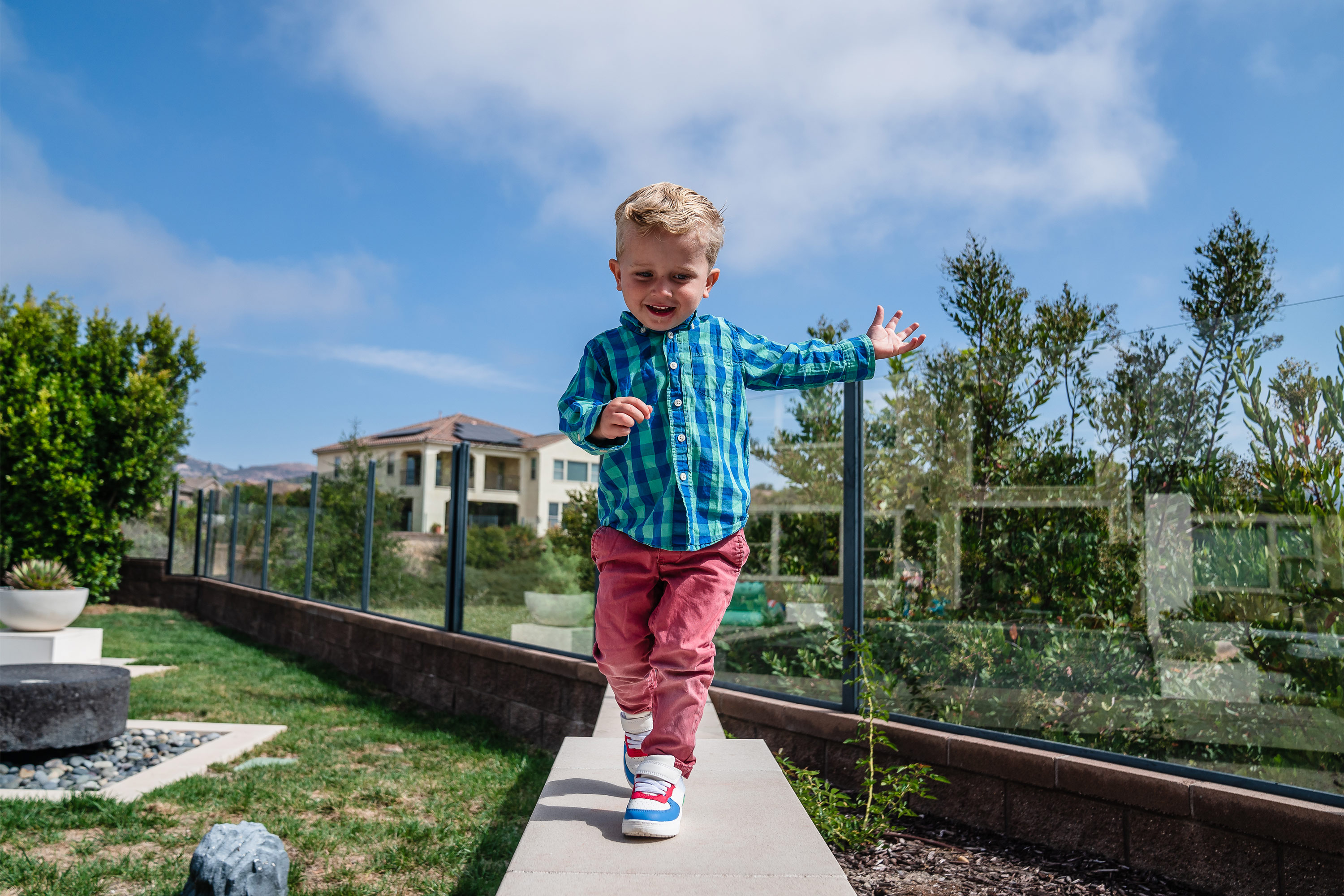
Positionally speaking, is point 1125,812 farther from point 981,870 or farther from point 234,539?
point 234,539

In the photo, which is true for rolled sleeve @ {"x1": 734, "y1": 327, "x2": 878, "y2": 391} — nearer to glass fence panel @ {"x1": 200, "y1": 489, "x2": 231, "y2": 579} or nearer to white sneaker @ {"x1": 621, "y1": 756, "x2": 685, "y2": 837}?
white sneaker @ {"x1": 621, "y1": 756, "x2": 685, "y2": 837}

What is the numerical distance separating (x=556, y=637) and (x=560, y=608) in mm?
189

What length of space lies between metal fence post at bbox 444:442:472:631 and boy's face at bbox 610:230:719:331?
4.65m

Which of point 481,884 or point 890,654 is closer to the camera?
point 481,884

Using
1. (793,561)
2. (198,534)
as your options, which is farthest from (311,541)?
(793,561)

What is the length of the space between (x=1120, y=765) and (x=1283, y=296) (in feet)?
5.70

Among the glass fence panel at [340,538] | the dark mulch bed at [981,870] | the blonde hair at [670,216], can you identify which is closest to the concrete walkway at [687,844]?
the dark mulch bed at [981,870]

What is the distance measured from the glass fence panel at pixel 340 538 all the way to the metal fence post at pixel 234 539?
3.91m

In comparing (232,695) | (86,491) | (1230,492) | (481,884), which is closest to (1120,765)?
(1230,492)

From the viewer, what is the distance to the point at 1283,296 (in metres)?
3.03

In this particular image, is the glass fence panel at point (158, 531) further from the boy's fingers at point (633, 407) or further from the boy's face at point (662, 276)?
the boy's fingers at point (633, 407)

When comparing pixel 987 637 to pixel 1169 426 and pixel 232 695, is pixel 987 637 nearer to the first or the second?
pixel 1169 426

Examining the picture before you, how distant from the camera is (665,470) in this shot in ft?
6.89

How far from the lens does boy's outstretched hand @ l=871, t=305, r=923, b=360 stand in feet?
7.63
